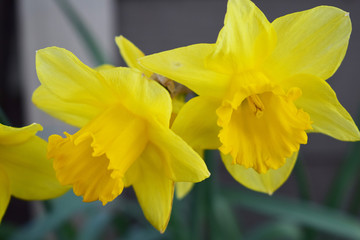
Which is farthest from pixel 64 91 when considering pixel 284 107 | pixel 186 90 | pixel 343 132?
pixel 343 132

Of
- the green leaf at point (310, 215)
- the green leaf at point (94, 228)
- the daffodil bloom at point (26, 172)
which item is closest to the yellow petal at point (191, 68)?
the daffodil bloom at point (26, 172)

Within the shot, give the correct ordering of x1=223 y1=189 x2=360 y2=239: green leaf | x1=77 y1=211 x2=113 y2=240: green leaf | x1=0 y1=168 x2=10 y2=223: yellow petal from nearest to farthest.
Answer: x1=0 y1=168 x2=10 y2=223: yellow petal, x1=223 y1=189 x2=360 y2=239: green leaf, x1=77 y1=211 x2=113 y2=240: green leaf

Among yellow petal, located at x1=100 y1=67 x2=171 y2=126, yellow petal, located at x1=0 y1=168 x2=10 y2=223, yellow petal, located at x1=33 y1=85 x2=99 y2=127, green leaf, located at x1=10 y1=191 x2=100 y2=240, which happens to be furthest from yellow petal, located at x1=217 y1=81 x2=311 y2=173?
green leaf, located at x1=10 y1=191 x2=100 y2=240

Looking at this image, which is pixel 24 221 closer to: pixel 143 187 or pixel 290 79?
pixel 143 187

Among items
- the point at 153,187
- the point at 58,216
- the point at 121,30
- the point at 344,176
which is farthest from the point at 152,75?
the point at 121,30

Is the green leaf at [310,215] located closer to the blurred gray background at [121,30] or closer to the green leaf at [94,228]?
the green leaf at [94,228]

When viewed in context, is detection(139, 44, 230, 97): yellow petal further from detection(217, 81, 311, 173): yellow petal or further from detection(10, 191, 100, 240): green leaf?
detection(10, 191, 100, 240): green leaf

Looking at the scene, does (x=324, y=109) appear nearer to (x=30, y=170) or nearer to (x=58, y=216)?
(x=30, y=170)
